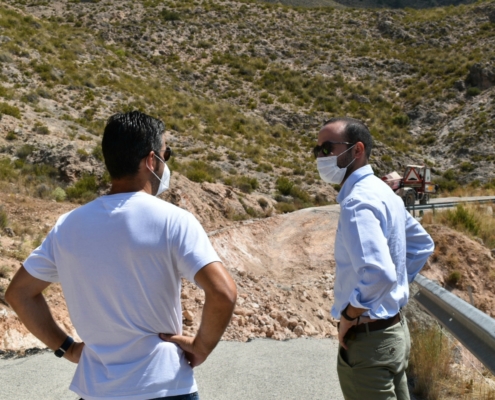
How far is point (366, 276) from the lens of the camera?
271 cm

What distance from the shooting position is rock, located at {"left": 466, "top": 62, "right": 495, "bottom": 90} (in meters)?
45.7

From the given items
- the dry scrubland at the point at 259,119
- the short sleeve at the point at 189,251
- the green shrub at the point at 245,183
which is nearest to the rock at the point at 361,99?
the dry scrubland at the point at 259,119

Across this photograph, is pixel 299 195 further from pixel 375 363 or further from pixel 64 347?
pixel 64 347

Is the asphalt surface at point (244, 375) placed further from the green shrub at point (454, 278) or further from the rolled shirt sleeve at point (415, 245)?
the green shrub at point (454, 278)

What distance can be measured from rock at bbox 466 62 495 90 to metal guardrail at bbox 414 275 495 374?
148 ft

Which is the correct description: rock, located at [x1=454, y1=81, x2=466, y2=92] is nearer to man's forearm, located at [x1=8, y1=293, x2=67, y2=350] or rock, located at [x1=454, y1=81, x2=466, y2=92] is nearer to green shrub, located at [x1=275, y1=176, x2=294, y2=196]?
green shrub, located at [x1=275, y1=176, x2=294, y2=196]

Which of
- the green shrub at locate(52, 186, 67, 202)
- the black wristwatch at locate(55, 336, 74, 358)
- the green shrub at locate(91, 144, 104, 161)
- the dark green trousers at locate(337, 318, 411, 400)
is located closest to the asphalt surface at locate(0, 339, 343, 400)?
the dark green trousers at locate(337, 318, 411, 400)

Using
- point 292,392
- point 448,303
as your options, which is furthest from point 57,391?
point 448,303

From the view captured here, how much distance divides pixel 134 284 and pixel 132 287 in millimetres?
15

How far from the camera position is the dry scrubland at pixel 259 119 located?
1133cm

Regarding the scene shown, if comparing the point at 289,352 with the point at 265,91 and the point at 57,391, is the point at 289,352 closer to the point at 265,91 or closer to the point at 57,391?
the point at 57,391

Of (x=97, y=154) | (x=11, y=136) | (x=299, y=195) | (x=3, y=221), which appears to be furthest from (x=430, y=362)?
(x=299, y=195)

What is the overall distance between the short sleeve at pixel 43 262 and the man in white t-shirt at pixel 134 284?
3.1 inches

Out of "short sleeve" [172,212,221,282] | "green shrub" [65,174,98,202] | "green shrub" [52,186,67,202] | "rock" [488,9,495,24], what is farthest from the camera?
"rock" [488,9,495,24]
